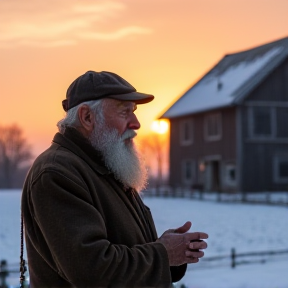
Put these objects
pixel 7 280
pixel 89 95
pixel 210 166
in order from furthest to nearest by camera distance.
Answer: pixel 210 166 < pixel 7 280 < pixel 89 95

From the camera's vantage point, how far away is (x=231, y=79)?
114ft

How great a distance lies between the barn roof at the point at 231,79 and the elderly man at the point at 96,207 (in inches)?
1159

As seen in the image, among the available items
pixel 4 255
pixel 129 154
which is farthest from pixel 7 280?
pixel 129 154

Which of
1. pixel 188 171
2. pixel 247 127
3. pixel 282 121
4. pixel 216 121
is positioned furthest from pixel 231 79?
pixel 188 171

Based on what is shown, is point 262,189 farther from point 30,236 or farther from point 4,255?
point 30,236

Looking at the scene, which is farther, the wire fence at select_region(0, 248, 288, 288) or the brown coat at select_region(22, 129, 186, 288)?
the wire fence at select_region(0, 248, 288, 288)

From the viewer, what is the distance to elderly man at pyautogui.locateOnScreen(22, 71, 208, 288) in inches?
95.7

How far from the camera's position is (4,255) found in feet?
44.1

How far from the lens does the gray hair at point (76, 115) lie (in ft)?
9.24

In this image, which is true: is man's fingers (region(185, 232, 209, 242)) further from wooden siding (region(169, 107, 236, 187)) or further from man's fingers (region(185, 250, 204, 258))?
wooden siding (region(169, 107, 236, 187))

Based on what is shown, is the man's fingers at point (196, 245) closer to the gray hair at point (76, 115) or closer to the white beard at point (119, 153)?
the white beard at point (119, 153)

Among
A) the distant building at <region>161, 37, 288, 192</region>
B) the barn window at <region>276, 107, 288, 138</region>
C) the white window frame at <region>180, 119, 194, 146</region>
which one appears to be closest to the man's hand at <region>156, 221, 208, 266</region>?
the distant building at <region>161, 37, 288, 192</region>

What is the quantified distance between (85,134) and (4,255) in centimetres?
1118

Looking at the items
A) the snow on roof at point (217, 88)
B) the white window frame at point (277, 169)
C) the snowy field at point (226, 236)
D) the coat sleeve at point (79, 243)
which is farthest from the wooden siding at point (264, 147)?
the coat sleeve at point (79, 243)
